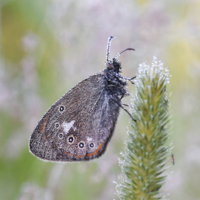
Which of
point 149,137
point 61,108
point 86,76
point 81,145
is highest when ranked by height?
point 86,76

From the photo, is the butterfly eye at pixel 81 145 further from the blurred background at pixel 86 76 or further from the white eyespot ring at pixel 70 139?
the blurred background at pixel 86 76

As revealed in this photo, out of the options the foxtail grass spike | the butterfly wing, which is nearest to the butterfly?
the butterfly wing

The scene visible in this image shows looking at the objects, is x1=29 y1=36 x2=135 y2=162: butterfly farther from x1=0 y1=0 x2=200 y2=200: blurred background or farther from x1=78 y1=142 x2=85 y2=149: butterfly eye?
x1=0 y1=0 x2=200 y2=200: blurred background

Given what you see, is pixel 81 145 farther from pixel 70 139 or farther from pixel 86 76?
pixel 86 76

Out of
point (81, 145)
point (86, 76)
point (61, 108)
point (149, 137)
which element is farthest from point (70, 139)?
point (86, 76)

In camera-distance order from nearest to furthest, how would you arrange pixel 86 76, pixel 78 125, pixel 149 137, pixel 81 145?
pixel 149 137 → pixel 81 145 → pixel 78 125 → pixel 86 76

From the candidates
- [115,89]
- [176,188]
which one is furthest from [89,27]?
[176,188]

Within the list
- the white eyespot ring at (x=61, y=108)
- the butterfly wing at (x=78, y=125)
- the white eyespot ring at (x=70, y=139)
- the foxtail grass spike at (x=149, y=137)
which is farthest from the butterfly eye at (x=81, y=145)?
the foxtail grass spike at (x=149, y=137)
